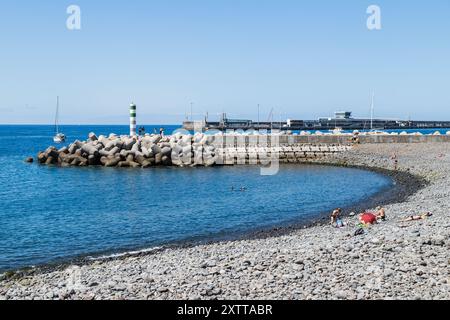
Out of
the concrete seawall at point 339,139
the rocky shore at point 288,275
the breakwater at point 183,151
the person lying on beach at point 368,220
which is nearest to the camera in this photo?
the rocky shore at point 288,275

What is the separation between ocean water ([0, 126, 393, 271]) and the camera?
16.7 m

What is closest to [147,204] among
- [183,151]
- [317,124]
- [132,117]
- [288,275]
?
[288,275]

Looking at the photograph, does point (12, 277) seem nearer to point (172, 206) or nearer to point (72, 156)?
point (172, 206)

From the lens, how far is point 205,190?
2864 cm

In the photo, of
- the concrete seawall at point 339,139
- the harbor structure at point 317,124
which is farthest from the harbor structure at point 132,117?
the harbor structure at point 317,124

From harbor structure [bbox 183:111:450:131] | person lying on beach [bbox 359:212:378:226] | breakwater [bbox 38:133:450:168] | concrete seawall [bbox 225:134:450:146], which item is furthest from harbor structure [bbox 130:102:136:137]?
harbor structure [bbox 183:111:450:131]

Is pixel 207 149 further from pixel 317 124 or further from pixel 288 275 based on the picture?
pixel 317 124

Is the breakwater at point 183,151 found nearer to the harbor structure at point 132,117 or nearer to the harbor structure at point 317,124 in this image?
the harbor structure at point 132,117

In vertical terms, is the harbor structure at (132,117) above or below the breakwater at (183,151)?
above

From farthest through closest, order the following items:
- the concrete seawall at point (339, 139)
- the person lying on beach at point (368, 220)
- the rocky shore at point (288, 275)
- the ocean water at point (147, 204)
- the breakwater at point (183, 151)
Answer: the concrete seawall at point (339, 139), the breakwater at point (183, 151), the ocean water at point (147, 204), the person lying on beach at point (368, 220), the rocky shore at point (288, 275)

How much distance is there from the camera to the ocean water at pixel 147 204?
16.7 meters

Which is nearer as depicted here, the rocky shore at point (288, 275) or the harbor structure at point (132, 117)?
the rocky shore at point (288, 275)

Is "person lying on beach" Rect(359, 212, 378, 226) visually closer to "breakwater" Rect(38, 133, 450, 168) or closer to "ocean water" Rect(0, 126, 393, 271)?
"ocean water" Rect(0, 126, 393, 271)

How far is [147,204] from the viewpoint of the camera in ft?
80.0
